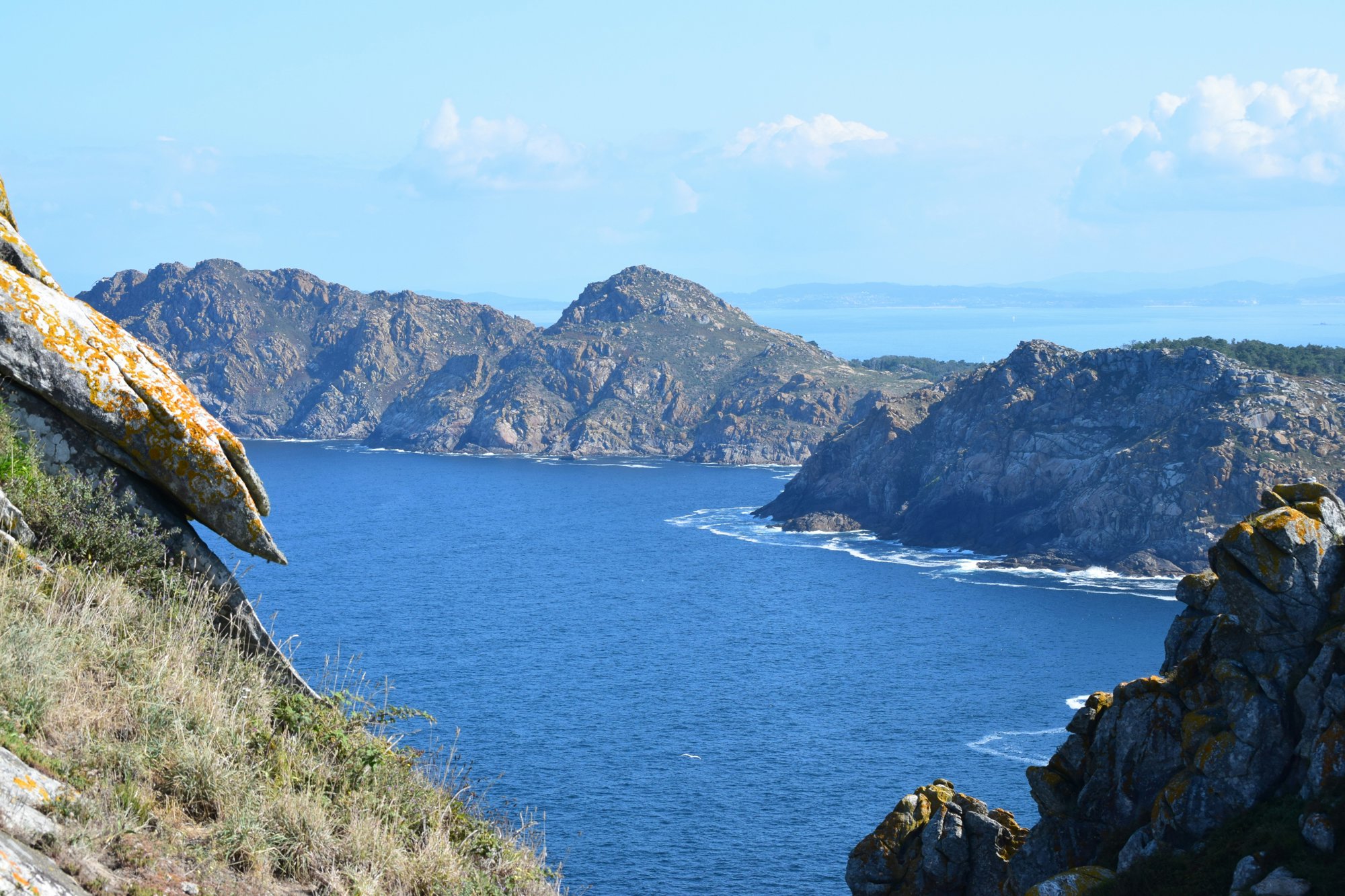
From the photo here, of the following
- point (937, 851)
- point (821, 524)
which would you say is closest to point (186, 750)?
point (937, 851)

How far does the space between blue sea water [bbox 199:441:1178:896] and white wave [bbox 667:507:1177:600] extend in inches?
24.0

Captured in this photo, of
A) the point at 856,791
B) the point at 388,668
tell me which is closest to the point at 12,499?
the point at 856,791

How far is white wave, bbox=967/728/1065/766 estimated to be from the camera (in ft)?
217

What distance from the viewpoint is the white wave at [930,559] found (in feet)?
387

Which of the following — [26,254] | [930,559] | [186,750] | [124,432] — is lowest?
[930,559]

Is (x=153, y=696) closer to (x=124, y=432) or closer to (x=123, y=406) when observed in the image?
(x=124, y=432)

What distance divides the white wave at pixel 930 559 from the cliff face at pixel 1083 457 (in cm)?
298

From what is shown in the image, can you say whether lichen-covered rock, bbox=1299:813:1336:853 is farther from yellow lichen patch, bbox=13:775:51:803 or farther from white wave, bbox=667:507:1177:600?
white wave, bbox=667:507:1177:600

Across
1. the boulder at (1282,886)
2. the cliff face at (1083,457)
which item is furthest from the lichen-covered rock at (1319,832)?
the cliff face at (1083,457)

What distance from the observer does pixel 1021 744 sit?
6894cm

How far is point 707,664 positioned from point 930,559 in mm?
55040

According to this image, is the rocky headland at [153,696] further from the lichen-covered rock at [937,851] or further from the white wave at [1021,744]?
the white wave at [1021,744]

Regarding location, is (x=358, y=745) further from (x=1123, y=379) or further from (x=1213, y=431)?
(x=1123, y=379)

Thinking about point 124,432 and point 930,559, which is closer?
point 124,432
